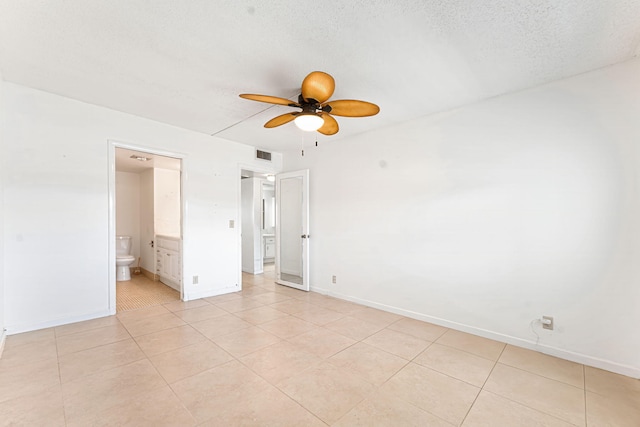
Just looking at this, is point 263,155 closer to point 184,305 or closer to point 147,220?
point 184,305

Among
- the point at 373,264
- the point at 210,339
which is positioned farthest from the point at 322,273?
the point at 210,339

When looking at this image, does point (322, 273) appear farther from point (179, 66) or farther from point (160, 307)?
point (179, 66)

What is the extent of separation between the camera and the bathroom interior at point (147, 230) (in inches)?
180

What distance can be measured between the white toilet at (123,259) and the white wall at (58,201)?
2.19 metres

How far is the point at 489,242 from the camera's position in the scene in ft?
9.70

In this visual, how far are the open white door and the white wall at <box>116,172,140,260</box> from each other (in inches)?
146

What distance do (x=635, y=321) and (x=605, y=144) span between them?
4.97ft

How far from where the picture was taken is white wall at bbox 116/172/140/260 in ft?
20.5

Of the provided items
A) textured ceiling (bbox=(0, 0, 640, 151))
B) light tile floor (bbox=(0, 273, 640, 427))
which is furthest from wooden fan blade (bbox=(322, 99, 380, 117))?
light tile floor (bbox=(0, 273, 640, 427))

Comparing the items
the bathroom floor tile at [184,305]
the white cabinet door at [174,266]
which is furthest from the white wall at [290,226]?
the white cabinet door at [174,266]

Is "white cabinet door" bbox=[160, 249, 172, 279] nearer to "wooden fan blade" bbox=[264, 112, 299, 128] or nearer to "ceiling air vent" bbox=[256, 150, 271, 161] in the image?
"ceiling air vent" bbox=[256, 150, 271, 161]

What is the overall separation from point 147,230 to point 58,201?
3059mm

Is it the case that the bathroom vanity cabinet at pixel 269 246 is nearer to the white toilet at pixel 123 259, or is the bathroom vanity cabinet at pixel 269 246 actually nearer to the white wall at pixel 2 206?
the white toilet at pixel 123 259

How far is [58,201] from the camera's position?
10.1 ft
